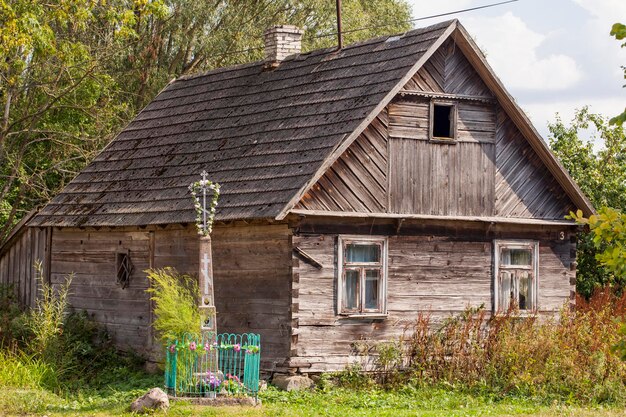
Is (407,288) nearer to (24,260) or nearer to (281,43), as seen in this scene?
(281,43)

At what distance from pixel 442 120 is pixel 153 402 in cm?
877

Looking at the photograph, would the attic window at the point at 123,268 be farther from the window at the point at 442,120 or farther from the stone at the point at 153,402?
the stone at the point at 153,402

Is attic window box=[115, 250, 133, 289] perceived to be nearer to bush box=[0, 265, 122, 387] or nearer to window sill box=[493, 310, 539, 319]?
bush box=[0, 265, 122, 387]

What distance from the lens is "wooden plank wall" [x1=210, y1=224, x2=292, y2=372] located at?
60.6 feet

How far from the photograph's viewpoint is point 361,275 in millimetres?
19031

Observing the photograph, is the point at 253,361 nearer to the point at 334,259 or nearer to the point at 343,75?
the point at 334,259

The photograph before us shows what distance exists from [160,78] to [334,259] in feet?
54.1

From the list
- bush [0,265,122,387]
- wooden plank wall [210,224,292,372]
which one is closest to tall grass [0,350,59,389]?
bush [0,265,122,387]

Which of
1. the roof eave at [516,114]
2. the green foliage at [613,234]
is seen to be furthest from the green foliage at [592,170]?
the green foliage at [613,234]

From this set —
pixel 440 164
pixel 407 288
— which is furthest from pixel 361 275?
pixel 440 164

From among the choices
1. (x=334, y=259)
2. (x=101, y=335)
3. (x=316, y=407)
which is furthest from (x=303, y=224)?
(x=101, y=335)

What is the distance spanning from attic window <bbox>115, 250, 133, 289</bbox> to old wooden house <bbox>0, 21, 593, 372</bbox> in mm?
65

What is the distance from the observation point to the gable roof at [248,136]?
19.0 metres

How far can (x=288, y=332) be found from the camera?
722 inches
